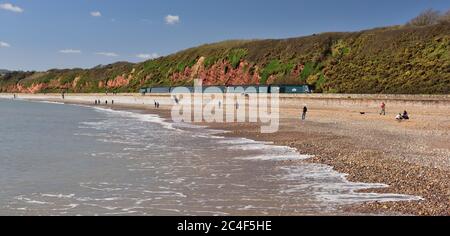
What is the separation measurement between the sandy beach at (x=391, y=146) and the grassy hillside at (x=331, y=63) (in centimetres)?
1532

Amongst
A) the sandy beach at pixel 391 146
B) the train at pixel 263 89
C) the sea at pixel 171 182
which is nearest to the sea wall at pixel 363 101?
the sandy beach at pixel 391 146

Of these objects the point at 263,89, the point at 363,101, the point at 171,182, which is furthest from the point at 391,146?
the point at 263,89

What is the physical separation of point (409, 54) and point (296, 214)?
67.1 metres

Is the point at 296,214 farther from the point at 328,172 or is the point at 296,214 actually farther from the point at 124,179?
the point at 124,179

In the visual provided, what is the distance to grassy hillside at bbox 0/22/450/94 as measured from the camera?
2566 inches

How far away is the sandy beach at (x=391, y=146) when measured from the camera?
1171 centimetres

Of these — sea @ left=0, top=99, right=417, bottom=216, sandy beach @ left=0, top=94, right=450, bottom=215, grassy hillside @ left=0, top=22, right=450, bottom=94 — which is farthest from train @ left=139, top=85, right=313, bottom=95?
sea @ left=0, top=99, right=417, bottom=216

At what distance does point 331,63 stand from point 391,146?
63.5 meters

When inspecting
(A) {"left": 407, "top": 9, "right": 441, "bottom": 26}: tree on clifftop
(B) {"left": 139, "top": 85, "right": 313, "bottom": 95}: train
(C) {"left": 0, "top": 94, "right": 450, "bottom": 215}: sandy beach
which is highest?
(A) {"left": 407, "top": 9, "right": 441, "bottom": 26}: tree on clifftop

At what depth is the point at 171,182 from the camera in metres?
14.7

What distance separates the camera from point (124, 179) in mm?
15242

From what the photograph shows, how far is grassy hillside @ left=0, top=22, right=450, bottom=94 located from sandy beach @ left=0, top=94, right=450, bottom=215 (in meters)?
15.3

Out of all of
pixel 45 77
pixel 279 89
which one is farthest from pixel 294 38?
pixel 45 77

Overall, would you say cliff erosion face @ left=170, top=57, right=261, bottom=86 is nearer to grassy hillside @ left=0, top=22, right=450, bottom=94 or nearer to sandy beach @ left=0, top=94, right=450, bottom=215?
grassy hillside @ left=0, top=22, right=450, bottom=94
